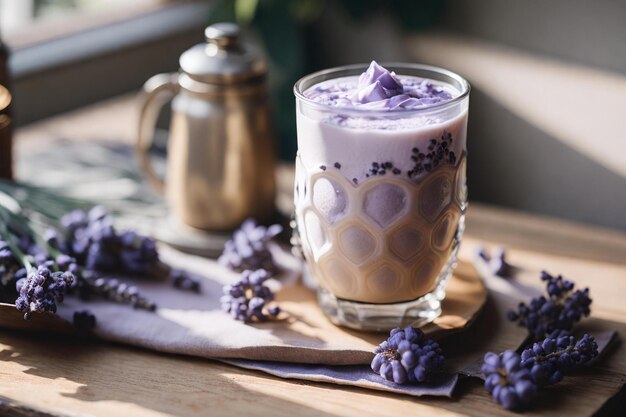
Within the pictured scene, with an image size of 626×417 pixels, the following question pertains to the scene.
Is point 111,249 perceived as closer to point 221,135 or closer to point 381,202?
point 221,135

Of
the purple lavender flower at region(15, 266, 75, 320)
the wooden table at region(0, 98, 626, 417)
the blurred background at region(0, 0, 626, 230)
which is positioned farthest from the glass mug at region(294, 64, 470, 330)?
the blurred background at region(0, 0, 626, 230)

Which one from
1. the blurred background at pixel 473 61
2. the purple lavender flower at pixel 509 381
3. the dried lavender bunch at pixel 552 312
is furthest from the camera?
the blurred background at pixel 473 61

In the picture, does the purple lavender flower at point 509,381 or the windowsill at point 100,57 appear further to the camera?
the windowsill at point 100,57

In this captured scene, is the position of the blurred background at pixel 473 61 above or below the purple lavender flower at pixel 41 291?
below

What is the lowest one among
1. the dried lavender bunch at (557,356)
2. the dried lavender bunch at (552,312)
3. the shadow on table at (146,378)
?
the shadow on table at (146,378)

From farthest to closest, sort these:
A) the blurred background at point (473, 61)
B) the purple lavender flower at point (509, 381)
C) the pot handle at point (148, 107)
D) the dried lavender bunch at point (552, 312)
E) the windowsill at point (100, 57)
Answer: the blurred background at point (473, 61)
the windowsill at point (100, 57)
the pot handle at point (148, 107)
the dried lavender bunch at point (552, 312)
the purple lavender flower at point (509, 381)

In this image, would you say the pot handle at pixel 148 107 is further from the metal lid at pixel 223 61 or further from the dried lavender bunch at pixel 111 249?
the dried lavender bunch at pixel 111 249

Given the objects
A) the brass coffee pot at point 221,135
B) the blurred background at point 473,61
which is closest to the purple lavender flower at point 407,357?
the brass coffee pot at point 221,135

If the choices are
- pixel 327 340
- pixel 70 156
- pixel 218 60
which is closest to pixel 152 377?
pixel 327 340
